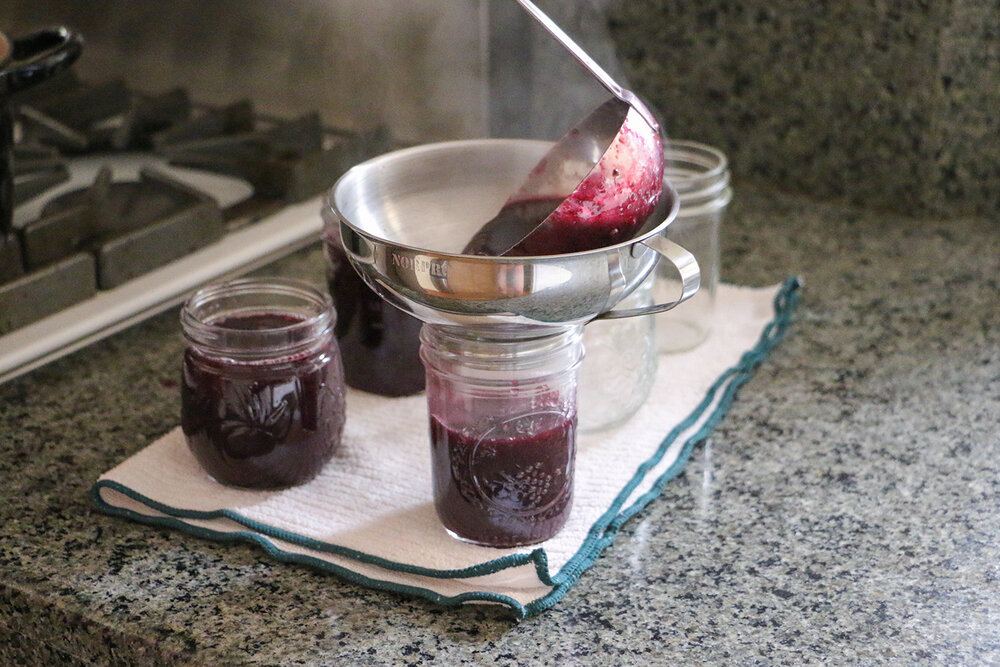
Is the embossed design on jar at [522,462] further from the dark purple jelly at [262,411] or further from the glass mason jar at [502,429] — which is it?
the dark purple jelly at [262,411]

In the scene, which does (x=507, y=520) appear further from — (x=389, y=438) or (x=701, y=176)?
(x=701, y=176)

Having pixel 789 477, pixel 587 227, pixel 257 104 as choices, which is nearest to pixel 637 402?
pixel 789 477

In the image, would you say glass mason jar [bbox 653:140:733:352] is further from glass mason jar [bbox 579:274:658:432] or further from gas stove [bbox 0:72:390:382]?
gas stove [bbox 0:72:390:382]

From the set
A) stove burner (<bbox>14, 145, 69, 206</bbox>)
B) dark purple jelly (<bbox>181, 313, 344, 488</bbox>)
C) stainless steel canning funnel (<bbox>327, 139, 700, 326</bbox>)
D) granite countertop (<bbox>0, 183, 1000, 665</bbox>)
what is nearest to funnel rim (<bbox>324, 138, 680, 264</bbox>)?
stainless steel canning funnel (<bbox>327, 139, 700, 326</bbox>)

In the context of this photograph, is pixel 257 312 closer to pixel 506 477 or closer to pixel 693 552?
pixel 506 477

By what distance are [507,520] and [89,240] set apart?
52 cm

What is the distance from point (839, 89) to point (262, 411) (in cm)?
81

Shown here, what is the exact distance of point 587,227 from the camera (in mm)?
681

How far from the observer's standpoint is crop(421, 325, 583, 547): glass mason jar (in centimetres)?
70

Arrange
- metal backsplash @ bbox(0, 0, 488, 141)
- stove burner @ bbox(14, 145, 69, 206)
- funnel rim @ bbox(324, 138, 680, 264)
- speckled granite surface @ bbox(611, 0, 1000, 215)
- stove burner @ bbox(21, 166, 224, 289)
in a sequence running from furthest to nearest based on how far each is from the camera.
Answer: metal backsplash @ bbox(0, 0, 488, 141) < speckled granite surface @ bbox(611, 0, 1000, 215) < stove burner @ bbox(14, 145, 69, 206) < stove burner @ bbox(21, 166, 224, 289) < funnel rim @ bbox(324, 138, 680, 264)

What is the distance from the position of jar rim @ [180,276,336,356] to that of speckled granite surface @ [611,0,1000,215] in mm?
684

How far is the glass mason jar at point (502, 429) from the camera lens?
0.70 meters

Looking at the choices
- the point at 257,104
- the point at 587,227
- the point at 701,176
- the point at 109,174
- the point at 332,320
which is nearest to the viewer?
the point at 587,227

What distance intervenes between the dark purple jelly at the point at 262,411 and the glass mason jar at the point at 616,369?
7.8 inches
